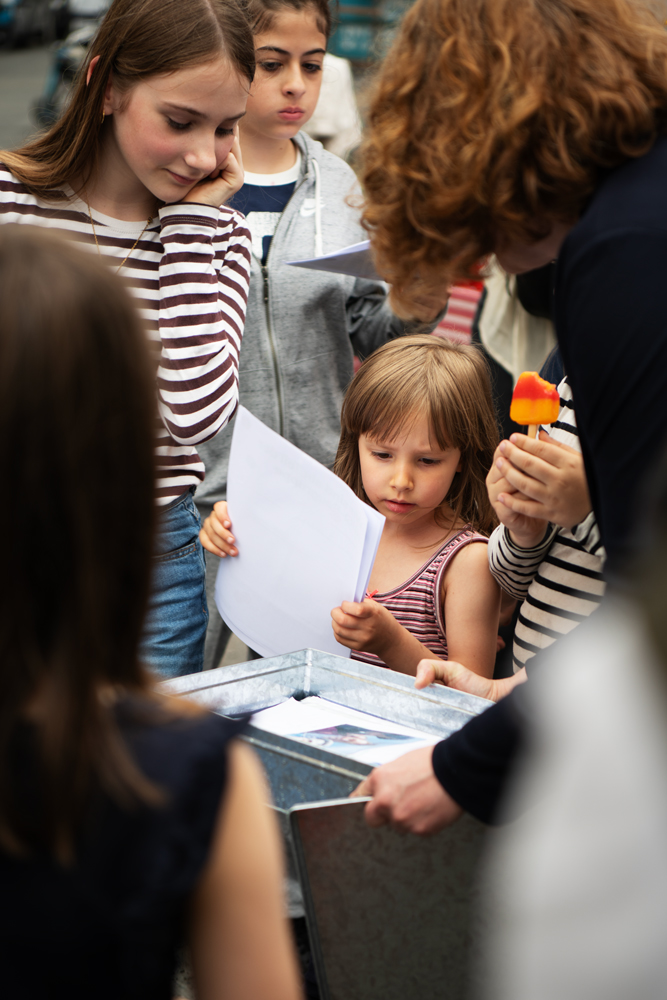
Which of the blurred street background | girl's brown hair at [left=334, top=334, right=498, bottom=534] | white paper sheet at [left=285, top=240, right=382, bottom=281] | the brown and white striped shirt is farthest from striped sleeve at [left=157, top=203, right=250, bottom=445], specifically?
the blurred street background

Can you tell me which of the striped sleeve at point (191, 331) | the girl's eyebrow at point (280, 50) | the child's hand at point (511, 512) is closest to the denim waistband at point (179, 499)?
the striped sleeve at point (191, 331)

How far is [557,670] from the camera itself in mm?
559

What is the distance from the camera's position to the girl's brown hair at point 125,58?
5.18 ft

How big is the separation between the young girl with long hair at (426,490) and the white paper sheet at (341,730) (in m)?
0.45

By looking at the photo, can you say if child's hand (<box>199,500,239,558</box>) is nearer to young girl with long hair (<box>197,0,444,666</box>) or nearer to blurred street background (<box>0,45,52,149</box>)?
young girl with long hair (<box>197,0,444,666</box>)

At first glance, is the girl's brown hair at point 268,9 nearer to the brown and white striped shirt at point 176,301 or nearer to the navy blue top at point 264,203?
the navy blue top at point 264,203

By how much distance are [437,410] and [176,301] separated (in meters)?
0.58

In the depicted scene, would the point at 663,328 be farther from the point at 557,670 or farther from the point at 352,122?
the point at 352,122

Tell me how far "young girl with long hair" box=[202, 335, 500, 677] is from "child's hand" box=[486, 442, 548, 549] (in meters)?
0.38

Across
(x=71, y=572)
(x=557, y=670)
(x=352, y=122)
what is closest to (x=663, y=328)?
(x=557, y=670)

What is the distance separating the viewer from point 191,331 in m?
1.66

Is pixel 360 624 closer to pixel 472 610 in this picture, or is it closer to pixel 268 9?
pixel 472 610

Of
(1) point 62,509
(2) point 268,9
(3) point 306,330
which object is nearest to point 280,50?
(2) point 268,9

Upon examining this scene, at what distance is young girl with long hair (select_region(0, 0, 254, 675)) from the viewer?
1.59 m
